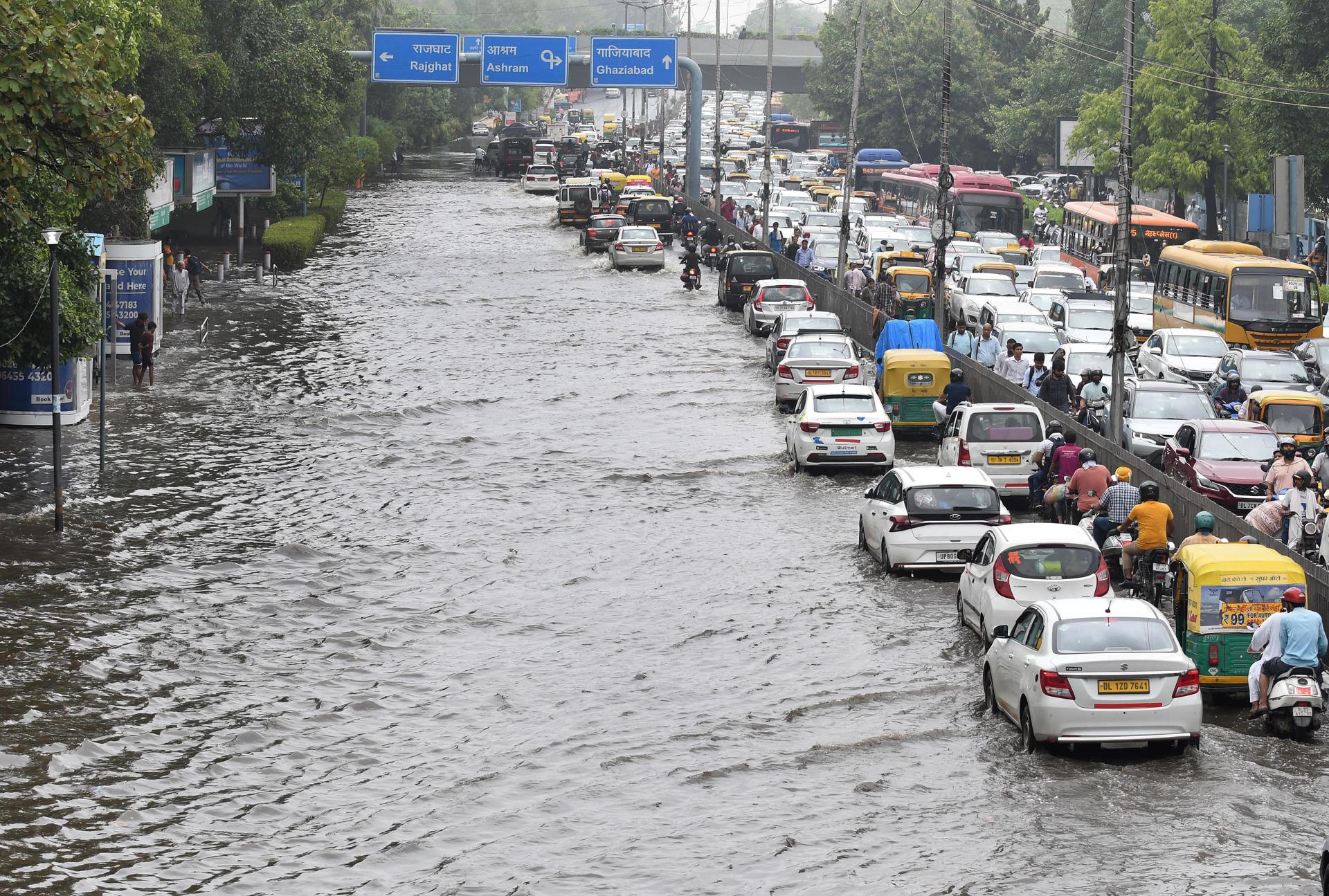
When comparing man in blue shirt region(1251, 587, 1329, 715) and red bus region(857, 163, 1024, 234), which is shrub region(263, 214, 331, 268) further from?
man in blue shirt region(1251, 587, 1329, 715)

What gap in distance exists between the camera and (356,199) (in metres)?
94.4

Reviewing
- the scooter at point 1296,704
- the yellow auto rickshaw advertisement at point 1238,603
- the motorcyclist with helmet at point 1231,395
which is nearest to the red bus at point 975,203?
the motorcyclist with helmet at point 1231,395

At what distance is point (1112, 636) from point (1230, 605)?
2.27m

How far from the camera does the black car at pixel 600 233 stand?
69.4 meters

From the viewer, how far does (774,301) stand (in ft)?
157

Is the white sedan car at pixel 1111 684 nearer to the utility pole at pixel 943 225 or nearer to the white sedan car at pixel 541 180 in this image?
the utility pole at pixel 943 225

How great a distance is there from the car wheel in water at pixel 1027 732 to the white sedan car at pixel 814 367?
1894 centimetres

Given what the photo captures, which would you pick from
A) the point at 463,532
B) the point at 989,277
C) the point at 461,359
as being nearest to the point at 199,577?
the point at 463,532

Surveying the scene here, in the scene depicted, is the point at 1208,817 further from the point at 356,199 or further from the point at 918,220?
the point at 356,199

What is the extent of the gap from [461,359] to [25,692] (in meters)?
25.8

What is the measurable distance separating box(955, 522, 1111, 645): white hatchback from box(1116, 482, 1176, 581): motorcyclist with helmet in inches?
53.2

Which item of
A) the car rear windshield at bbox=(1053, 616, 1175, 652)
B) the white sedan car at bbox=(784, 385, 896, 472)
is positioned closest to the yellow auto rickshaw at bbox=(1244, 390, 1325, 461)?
the white sedan car at bbox=(784, 385, 896, 472)

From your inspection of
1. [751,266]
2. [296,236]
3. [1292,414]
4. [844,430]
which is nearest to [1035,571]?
[844,430]

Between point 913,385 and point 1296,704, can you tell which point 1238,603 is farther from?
point 913,385
